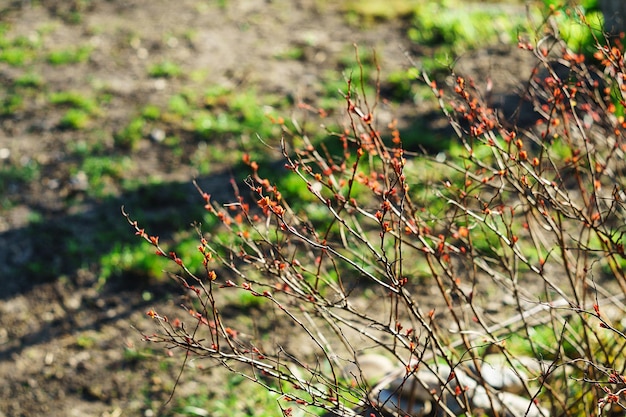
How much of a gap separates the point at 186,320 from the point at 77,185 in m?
1.96

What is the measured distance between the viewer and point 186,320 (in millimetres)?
4668

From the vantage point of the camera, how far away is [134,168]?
6.15 meters

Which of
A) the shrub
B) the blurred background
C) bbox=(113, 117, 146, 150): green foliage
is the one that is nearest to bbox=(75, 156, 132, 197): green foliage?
the blurred background

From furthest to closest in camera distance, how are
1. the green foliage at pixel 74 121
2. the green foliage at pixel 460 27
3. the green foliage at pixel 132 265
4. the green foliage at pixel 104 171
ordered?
1. the green foliage at pixel 460 27
2. the green foliage at pixel 74 121
3. the green foliage at pixel 104 171
4. the green foliage at pixel 132 265

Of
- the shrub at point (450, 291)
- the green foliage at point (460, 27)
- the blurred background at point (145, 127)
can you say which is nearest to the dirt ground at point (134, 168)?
the blurred background at point (145, 127)

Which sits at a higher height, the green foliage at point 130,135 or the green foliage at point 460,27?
the green foliage at point 460,27

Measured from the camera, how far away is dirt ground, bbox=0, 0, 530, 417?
4309 mm

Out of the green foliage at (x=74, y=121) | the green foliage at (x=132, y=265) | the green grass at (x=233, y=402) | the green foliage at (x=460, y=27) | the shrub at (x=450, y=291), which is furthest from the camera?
the green foliage at (x=460, y=27)

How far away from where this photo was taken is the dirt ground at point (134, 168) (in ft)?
14.1

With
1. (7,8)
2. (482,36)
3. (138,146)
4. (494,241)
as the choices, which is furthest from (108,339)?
(7,8)

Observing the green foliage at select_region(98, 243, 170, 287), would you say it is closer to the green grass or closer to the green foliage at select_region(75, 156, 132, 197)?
the green foliage at select_region(75, 156, 132, 197)

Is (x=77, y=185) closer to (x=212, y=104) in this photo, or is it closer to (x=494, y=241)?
(x=212, y=104)

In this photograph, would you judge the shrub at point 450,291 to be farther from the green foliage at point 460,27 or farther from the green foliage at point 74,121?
the green foliage at point 460,27

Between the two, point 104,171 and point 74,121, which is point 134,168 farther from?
point 74,121
